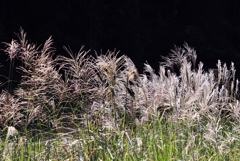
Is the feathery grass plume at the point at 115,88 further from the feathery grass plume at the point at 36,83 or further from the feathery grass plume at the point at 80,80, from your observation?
the feathery grass plume at the point at 36,83

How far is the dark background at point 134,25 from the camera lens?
57.9ft

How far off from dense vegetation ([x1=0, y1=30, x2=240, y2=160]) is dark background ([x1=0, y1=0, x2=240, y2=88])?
1130 cm

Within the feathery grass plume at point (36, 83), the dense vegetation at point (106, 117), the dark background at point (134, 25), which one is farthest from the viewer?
the dark background at point (134, 25)

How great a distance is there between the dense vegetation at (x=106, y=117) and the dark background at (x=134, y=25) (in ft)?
37.1

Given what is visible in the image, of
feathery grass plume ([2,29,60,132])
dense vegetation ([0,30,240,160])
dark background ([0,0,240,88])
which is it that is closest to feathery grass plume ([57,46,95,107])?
dense vegetation ([0,30,240,160])

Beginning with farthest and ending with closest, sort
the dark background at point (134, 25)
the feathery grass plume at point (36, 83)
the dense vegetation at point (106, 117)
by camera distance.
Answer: the dark background at point (134, 25) < the feathery grass plume at point (36, 83) < the dense vegetation at point (106, 117)

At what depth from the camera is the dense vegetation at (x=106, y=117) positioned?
13.4ft

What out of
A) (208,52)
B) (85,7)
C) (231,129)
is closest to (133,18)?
(85,7)

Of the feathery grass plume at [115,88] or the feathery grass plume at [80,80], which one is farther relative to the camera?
the feathery grass plume at [80,80]

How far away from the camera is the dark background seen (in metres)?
17.7

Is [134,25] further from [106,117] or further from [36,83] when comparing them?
[36,83]

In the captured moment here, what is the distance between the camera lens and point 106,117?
4352 millimetres

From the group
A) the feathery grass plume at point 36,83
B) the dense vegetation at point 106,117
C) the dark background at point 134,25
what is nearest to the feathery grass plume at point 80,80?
the dense vegetation at point 106,117

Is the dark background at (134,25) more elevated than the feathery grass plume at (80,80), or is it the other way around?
the dark background at (134,25)
